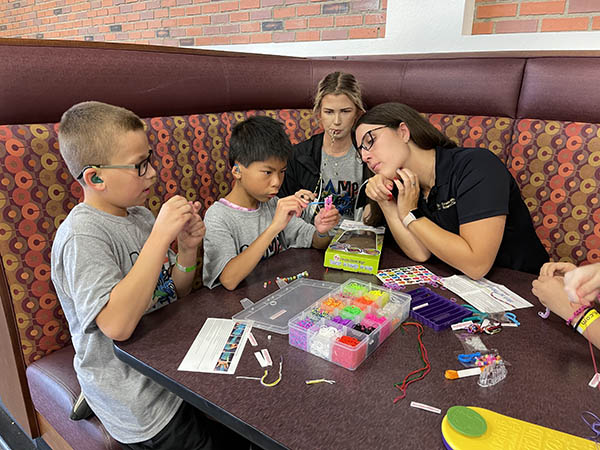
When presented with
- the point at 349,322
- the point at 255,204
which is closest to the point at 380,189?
the point at 255,204

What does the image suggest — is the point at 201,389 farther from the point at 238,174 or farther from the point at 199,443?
the point at 238,174

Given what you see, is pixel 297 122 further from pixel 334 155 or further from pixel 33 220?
pixel 33 220

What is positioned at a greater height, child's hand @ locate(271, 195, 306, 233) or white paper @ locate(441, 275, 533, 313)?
child's hand @ locate(271, 195, 306, 233)

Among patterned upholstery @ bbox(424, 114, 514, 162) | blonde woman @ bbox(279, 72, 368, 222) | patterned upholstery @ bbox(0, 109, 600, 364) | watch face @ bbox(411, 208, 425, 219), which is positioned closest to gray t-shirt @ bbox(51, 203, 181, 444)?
patterned upholstery @ bbox(0, 109, 600, 364)

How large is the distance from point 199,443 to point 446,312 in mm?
773

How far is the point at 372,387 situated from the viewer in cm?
83

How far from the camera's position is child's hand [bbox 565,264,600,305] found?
0.95 meters

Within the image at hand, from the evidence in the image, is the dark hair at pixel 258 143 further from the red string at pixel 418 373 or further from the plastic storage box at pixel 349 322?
the red string at pixel 418 373

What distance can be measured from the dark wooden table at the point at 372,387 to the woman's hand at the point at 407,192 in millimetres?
550

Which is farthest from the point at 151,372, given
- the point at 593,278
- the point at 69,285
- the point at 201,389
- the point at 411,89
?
the point at 411,89

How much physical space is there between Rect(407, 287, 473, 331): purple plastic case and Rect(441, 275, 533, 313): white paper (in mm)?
72

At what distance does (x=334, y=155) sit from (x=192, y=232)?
1.18m

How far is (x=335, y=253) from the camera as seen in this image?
4.49 feet

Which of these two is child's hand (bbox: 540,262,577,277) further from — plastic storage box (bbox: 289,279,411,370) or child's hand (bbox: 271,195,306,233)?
child's hand (bbox: 271,195,306,233)
